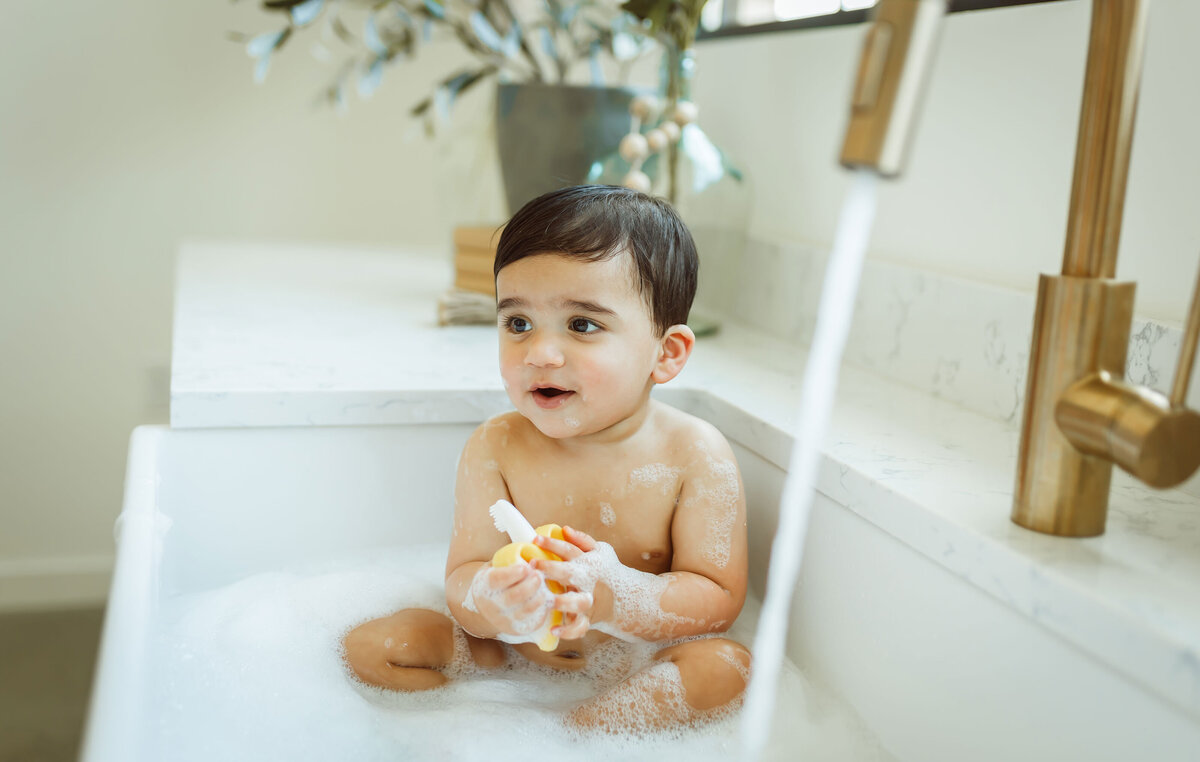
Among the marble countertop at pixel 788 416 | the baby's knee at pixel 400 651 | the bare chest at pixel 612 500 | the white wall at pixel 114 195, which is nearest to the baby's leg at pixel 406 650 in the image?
the baby's knee at pixel 400 651

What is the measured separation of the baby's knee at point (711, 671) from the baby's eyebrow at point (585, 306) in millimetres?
292

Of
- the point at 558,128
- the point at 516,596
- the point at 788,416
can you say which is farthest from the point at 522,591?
the point at 558,128

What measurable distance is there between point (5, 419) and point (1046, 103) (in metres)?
1.93

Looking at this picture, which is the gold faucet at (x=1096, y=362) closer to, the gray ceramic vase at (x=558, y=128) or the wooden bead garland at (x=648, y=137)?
the wooden bead garland at (x=648, y=137)

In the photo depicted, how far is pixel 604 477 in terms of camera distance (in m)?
0.95

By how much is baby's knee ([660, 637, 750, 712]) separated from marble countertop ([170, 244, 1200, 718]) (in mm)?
159

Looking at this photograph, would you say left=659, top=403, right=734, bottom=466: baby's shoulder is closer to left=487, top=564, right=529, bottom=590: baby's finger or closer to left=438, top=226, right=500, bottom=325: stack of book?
left=487, top=564, right=529, bottom=590: baby's finger

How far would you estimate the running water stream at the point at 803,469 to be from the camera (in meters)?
0.57

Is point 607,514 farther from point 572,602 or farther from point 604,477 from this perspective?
point 572,602

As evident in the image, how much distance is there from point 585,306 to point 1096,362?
1.32ft

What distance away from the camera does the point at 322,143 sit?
7.00 feet

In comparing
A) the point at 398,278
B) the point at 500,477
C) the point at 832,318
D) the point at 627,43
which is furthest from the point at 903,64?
the point at 398,278

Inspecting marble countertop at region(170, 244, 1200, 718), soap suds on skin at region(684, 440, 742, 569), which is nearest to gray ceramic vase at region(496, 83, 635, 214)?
marble countertop at region(170, 244, 1200, 718)

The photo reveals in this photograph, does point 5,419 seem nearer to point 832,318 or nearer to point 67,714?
point 67,714
